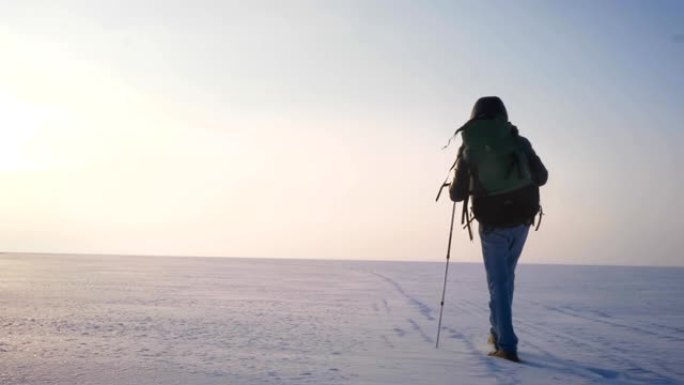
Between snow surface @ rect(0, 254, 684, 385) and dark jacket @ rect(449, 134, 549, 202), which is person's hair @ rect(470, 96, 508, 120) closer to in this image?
dark jacket @ rect(449, 134, 549, 202)

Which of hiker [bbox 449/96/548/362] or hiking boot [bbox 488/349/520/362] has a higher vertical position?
hiker [bbox 449/96/548/362]

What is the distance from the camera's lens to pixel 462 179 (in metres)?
5.02

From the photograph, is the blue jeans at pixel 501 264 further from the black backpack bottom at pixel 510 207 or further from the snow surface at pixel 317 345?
the snow surface at pixel 317 345

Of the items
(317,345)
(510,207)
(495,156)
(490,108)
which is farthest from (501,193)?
(317,345)

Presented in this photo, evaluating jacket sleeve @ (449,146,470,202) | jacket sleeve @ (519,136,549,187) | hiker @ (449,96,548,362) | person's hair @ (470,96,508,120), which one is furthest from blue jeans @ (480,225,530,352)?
person's hair @ (470,96,508,120)

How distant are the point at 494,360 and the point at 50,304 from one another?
8.24 metres

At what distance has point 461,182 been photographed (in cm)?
502

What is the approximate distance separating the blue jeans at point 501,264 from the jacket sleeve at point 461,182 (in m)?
0.33

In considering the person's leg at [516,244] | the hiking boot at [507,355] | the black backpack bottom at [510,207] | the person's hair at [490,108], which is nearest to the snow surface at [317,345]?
the hiking boot at [507,355]

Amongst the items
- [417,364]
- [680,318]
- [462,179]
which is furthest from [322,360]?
[680,318]

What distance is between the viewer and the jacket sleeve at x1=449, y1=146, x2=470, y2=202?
4996 mm

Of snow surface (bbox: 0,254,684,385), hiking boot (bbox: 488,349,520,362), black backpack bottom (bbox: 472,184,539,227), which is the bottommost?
snow surface (bbox: 0,254,684,385)

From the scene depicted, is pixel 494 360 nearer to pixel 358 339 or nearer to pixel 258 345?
pixel 358 339

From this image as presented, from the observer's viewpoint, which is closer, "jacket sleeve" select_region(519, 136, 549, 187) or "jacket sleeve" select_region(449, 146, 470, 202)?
"jacket sleeve" select_region(519, 136, 549, 187)
